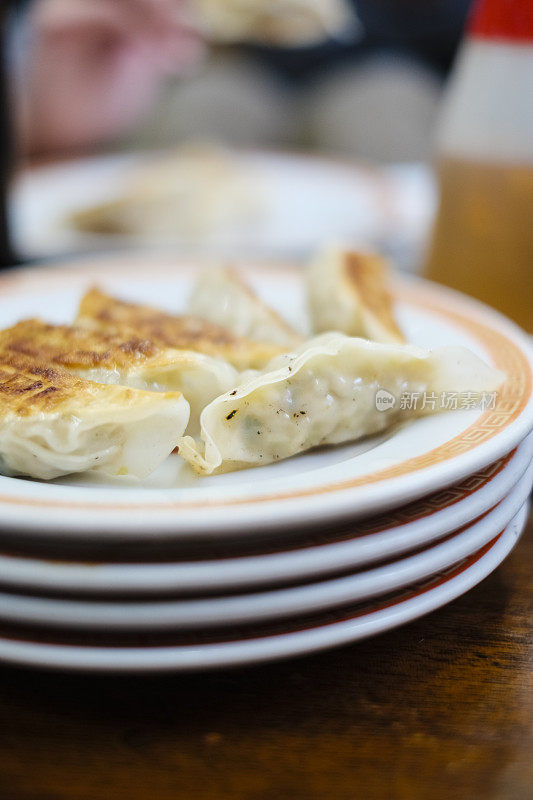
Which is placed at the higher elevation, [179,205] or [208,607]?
[208,607]

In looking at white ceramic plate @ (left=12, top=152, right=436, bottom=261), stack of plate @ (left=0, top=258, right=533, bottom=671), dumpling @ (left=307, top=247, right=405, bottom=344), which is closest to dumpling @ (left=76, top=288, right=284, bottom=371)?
dumpling @ (left=307, top=247, right=405, bottom=344)

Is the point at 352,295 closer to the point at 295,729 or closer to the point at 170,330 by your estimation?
the point at 170,330

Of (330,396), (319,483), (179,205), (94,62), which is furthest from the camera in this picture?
(94,62)

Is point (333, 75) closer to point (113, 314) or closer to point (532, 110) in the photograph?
point (532, 110)

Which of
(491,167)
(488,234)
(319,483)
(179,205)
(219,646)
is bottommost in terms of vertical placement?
(179,205)

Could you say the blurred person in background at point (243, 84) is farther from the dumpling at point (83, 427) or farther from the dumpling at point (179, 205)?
the dumpling at point (83, 427)

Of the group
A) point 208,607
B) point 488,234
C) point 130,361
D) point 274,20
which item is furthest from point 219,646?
point 274,20
